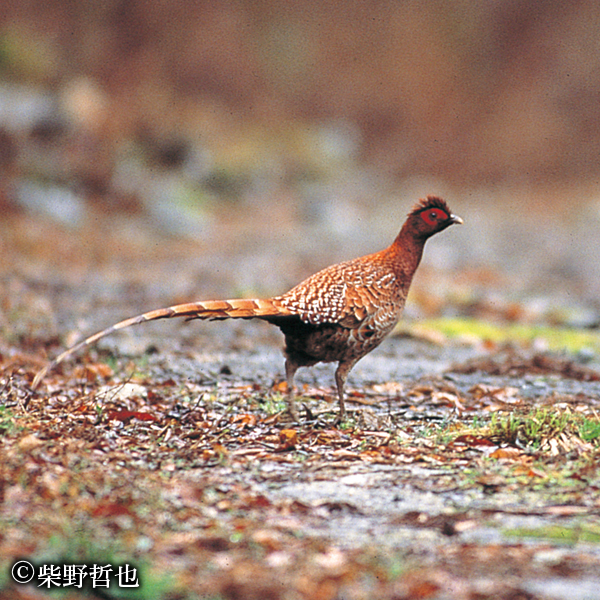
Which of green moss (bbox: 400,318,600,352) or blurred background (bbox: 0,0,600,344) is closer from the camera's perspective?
green moss (bbox: 400,318,600,352)

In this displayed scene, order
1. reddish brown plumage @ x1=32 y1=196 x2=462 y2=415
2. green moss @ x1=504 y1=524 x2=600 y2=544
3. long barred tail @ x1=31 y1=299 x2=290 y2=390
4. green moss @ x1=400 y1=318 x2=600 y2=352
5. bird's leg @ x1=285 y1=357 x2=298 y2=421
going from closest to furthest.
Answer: green moss @ x1=504 y1=524 x2=600 y2=544
long barred tail @ x1=31 y1=299 x2=290 y2=390
reddish brown plumage @ x1=32 y1=196 x2=462 y2=415
bird's leg @ x1=285 y1=357 x2=298 y2=421
green moss @ x1=400 y1=318 x2=600 y2=352

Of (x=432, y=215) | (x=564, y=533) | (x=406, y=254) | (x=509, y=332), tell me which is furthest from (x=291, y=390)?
(x=509, y=332)

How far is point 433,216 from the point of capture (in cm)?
Result: 550

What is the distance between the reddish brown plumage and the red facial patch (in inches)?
2.5

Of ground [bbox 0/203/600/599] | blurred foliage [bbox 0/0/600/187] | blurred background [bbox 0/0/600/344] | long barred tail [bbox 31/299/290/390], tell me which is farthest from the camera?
blurred foliage [bbox 0/0/600/187]

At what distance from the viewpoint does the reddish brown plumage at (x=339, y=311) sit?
481cm

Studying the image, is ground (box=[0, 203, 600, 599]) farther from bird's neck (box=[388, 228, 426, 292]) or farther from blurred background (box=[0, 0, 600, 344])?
blurred background (box=[0, 0, 600, 344])

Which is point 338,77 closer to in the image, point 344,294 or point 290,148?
point 290,148

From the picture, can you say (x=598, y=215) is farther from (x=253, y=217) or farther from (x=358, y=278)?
(x=358, y=278)

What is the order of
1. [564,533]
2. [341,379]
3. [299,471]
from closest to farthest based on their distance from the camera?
1. [564,533]
2. [299,471]
3. [341,379]

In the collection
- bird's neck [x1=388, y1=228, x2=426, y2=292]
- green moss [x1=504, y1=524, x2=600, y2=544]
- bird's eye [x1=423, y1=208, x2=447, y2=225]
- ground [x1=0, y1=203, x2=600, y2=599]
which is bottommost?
green moss [x1=504, y1=524, x2=600, y2=544]

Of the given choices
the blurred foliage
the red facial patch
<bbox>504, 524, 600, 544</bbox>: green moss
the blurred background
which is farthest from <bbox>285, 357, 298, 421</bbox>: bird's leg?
the blurred foliage

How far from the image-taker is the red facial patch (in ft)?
18.0

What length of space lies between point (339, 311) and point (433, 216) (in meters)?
1.03
